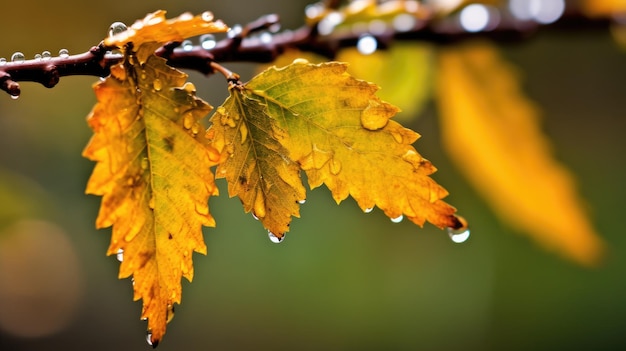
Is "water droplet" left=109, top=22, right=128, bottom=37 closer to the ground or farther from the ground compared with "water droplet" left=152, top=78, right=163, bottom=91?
farther from the ground

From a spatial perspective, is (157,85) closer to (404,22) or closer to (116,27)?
(116,27)

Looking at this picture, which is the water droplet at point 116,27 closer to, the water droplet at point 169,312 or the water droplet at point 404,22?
the water droplet at point 169,312

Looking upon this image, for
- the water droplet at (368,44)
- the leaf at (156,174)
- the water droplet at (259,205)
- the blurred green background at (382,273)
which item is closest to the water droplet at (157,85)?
the leaf at (156,174)

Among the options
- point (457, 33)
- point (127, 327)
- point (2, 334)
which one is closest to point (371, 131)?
point (457, 33)

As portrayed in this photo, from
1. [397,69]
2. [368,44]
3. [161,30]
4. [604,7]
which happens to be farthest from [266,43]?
[604,7]

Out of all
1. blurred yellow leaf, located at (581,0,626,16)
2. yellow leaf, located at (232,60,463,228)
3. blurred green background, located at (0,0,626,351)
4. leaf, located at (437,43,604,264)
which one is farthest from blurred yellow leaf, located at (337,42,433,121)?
blurred green background, located at (0,0,626,351)

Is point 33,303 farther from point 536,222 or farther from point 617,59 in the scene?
point 617,59

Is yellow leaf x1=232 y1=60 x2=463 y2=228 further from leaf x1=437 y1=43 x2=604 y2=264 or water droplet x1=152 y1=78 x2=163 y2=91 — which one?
leaf x1=437 y1=43 x2=604 y2=264
